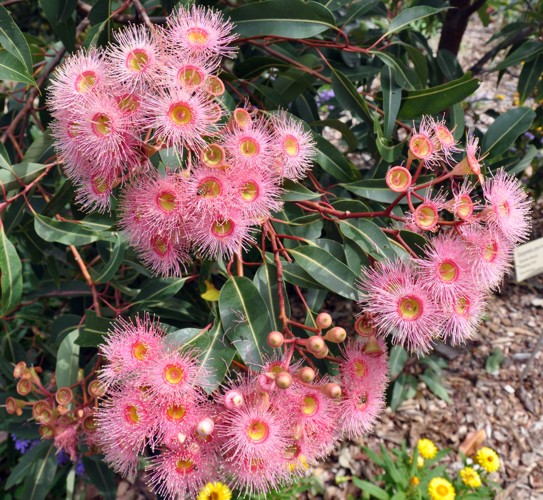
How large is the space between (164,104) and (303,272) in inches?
19.1

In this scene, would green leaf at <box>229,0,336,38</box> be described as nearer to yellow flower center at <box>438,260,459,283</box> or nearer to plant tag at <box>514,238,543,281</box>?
yellow flower center at <box>438,260,459,283</box>

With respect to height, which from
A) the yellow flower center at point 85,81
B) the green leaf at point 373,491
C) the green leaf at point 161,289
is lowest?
the green leaf at point 373,491

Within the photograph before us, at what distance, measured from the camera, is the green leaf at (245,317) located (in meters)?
1.09

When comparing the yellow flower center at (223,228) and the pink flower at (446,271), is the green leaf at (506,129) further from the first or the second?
the yellow flower center at (223,228)

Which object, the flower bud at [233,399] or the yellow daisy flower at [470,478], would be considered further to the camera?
the yellow daisy flower at [470,478]

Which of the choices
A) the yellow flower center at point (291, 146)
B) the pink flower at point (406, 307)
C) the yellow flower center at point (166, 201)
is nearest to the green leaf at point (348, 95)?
the yellow flower center at point (291, 146)

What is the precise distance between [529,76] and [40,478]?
2.29 metres

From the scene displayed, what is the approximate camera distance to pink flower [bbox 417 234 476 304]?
993 millimetres

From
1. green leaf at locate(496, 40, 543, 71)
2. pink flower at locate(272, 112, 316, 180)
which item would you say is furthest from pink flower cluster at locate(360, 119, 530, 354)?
green leaf at locate(496, 40, 543, 71)

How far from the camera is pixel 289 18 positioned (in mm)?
1236

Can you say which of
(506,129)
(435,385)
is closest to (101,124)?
(506,129)

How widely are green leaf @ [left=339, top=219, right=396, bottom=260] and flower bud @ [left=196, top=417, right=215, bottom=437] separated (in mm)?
473

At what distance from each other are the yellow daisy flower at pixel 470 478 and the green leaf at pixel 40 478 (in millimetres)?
1499

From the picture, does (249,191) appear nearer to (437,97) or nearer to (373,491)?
(437,97)
